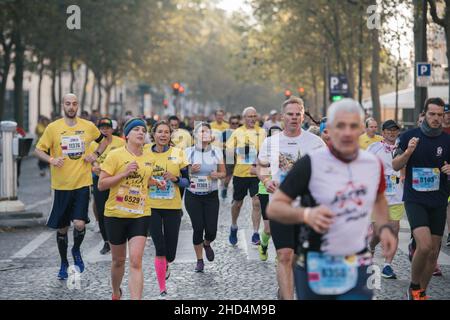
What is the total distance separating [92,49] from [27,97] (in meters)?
18.8

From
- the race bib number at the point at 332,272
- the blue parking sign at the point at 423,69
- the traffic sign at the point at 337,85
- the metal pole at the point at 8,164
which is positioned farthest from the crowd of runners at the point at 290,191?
the traffic sign at the point at 337,85

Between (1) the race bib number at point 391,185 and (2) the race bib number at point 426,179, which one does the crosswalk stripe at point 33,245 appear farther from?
(2) the race bib number at point 426,179

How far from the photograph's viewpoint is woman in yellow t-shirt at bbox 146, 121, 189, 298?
9.05 meters

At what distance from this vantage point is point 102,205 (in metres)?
11.4

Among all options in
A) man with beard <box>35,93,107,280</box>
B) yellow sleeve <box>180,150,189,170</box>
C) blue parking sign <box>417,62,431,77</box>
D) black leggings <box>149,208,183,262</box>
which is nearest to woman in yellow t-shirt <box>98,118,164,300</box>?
black leggings <box>149,208,183,262</box>

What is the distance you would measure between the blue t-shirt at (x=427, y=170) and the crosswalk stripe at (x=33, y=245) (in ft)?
17.9

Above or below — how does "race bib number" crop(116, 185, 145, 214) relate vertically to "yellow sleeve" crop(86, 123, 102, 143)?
below

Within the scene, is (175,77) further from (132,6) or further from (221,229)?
(221,229)

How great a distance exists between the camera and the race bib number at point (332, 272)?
16.1 ft

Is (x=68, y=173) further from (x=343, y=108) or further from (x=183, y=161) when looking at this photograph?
(x=343, y=108)

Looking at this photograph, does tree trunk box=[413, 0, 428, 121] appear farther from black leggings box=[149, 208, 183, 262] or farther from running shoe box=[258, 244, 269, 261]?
black leggings box=[149, 208, 183, 262]

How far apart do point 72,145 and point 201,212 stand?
168cm

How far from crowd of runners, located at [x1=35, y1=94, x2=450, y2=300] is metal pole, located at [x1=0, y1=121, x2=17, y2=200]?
9.19 ft
